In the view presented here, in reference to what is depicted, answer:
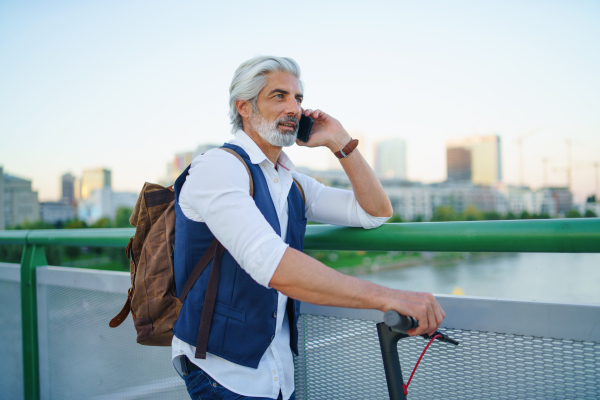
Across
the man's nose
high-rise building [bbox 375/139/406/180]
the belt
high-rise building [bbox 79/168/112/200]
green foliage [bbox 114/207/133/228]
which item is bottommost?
green foliage [bbox 114/207/133/228]

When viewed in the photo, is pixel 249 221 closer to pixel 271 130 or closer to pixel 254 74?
pixel 271 130

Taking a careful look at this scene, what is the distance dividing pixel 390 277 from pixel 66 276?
8620 centimetres

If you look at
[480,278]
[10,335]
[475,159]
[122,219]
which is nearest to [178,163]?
[122,219]

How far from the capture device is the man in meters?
1.19

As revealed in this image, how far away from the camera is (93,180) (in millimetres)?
113375

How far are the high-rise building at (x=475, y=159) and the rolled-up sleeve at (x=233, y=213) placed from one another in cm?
13036

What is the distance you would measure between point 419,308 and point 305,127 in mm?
1021

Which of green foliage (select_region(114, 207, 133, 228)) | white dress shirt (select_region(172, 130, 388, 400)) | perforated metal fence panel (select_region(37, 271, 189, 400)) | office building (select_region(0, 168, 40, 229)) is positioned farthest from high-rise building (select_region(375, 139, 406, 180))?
white dress shirt (select_region(172, 130, 388, 400))

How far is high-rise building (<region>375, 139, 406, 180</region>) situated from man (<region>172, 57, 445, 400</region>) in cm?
12903

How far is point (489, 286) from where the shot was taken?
8625 centimetres

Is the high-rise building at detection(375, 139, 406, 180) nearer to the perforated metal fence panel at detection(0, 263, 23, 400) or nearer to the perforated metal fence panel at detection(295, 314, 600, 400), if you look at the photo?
the perforated metal fence panel at detection(0, 263, 23, 400)

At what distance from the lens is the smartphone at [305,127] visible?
194 cm

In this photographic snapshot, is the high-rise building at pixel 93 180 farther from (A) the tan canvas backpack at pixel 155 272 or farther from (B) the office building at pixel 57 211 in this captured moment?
(A) the tan canvas backpack at pixel 155 272

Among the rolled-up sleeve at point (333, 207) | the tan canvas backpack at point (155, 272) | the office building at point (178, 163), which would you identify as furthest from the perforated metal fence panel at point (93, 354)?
the office building at point (178, 163)
